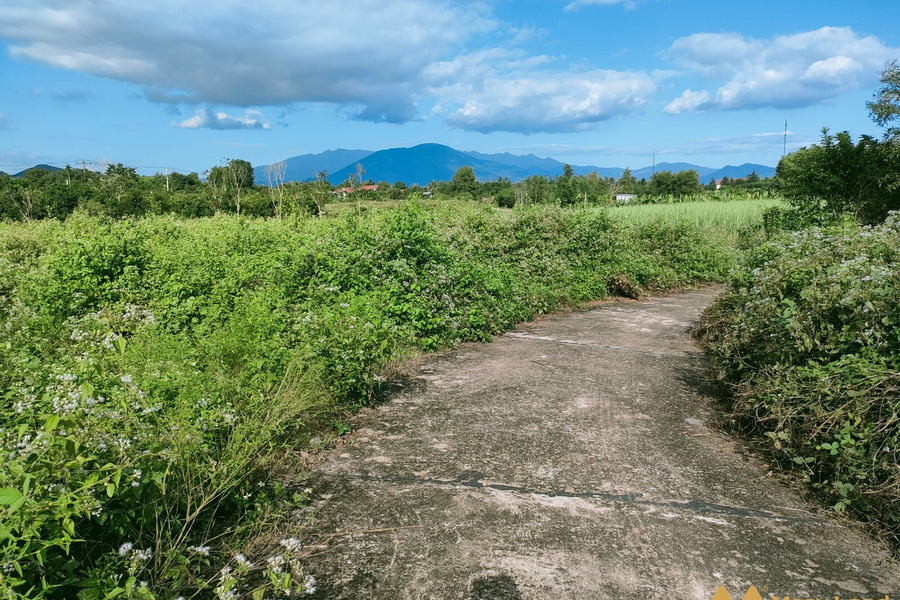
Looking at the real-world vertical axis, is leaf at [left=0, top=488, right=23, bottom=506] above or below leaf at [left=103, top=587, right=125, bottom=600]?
above

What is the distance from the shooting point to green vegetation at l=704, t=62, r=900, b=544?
2.99m

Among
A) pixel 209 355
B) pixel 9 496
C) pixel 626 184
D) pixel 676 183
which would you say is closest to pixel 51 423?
pixel 9 496

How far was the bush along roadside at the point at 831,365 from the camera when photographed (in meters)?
2.98

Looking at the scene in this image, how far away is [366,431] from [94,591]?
2.20 meters

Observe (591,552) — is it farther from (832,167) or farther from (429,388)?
(832,167)

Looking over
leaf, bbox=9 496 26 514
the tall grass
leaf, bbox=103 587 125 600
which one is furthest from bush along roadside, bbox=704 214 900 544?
the tall grass

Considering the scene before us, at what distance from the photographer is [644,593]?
7.83 feet

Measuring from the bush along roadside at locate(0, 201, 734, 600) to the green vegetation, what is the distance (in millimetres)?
2815

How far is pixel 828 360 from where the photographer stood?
358cm

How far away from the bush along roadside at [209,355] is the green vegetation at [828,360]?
2.81 meters

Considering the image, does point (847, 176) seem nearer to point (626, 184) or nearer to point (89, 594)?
point (89, 594)

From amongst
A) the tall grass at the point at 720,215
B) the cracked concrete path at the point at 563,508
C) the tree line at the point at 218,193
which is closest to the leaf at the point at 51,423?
the cracked concrete path at the point at 563,508

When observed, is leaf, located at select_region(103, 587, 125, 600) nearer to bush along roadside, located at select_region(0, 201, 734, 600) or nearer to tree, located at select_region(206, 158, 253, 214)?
bush along roadside, located at select_region(0, 201, 734, 600)

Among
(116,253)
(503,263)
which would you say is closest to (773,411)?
(503,263)
